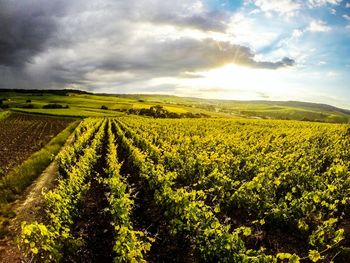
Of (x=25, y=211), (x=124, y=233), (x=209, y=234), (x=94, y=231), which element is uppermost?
(x=124, y=233)

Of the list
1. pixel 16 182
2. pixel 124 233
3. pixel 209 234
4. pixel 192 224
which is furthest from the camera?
pixel 16 182

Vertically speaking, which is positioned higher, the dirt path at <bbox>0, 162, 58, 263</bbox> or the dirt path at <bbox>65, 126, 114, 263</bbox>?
the dirt path at <bbox>65, 126, 114, 263</bbox>

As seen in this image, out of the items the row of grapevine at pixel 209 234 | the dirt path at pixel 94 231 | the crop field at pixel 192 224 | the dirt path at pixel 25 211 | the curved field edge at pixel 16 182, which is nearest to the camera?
the row of grapevine at pixel 209 234

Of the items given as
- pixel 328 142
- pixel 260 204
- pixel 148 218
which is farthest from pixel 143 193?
pixel 328 142

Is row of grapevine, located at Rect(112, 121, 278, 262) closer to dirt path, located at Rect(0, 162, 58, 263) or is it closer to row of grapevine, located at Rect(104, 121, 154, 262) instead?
row of grapevine, located at Rect(104, 121, 154, 262)

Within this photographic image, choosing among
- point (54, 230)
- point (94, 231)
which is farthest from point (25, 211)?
point (54, 230)

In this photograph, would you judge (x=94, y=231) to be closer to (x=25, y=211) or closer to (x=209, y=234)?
(x=25, y=211)

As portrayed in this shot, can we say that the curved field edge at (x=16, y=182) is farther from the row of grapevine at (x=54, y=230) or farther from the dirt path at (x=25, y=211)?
the row of grapevine at (x=54, y=230)

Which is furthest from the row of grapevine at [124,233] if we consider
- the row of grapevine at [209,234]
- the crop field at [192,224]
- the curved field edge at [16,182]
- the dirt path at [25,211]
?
→ the curved field edge at [16,182]

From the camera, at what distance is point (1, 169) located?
17141 mm

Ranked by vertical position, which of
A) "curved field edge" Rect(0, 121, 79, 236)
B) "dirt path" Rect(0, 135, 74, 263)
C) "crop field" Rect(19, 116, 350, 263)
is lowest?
"dirt path" Rect(0, 135, 74, 263)

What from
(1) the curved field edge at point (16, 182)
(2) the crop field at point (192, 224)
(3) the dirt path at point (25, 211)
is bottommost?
(3) the dirt path at point (25, 211)

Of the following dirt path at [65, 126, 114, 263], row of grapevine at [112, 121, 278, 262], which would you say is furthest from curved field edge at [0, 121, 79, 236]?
row of grapevine at [112, 121, 278, 262]

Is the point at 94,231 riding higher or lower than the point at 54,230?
lower
